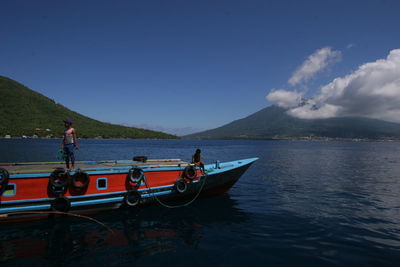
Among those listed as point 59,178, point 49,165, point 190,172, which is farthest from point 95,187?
point 190,172

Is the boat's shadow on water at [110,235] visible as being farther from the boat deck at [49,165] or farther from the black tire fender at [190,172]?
the boat deck at [49,165]

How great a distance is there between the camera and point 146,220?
34.6 feet

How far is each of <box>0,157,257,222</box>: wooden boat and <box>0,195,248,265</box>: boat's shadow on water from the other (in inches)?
22.6

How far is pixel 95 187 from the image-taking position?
10.2m

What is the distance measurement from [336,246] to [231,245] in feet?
12.1

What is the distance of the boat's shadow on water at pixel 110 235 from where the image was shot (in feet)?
24.1

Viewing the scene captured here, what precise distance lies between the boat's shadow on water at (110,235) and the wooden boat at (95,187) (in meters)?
0.57

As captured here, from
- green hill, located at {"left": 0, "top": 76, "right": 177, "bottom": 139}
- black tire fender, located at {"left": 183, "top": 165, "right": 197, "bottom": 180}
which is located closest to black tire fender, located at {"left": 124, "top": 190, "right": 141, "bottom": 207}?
black tire fender, located at {"left": 183, "top": 165, "right": 197, "bottom": 180}

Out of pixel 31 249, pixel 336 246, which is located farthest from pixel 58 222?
pixel 336 246

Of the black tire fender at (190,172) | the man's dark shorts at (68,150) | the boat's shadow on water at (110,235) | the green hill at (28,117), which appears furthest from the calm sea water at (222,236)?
the green hill at (28,117)

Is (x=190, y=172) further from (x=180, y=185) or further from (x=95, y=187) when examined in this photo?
(x=95, y=187)

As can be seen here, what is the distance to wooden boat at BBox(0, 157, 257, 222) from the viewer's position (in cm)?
903

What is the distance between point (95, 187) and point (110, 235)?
2.36 meters

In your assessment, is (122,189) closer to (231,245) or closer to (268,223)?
(231,245)
